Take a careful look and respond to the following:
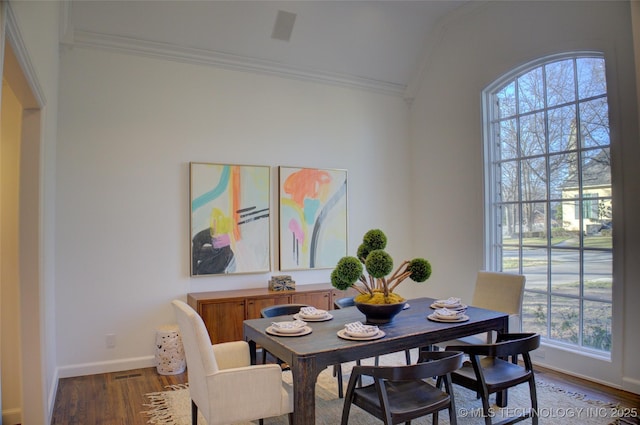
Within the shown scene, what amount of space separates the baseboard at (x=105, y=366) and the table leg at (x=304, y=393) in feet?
8.33

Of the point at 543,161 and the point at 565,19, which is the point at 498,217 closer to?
the point at 543,161

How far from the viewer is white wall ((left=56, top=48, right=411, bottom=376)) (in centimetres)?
402

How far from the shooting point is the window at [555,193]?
3814 mm

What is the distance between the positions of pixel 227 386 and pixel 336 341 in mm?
648

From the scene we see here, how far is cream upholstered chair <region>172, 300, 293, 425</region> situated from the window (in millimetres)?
2962

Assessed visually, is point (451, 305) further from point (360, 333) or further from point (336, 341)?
point (336, 341)

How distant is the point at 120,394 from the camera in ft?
11.7

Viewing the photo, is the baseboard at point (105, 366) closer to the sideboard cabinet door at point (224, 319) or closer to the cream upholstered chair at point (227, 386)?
the sideboard cabinet door at point (224, 319)

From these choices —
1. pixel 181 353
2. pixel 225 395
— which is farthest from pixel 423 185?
pixel 225 395

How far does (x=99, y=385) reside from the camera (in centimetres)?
375

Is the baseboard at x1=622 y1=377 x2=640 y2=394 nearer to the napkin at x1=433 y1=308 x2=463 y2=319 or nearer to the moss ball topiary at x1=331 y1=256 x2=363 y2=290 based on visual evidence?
the napkin at x1=433 y1=308 x2=463 y2=319

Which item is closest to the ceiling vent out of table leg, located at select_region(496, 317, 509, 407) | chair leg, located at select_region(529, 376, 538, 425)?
table leg, located at select_region(496, 317, 509, 407)

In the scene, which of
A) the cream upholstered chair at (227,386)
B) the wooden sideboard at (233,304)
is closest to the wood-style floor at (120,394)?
the wooden sideboard at (233,304)

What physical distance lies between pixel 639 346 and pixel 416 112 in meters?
3.59
